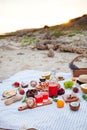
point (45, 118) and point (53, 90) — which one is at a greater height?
point (53, 90)

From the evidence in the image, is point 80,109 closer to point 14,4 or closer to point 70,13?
point 14,4

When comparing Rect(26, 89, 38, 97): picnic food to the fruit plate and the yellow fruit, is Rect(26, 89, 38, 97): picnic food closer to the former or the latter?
the fruit plate

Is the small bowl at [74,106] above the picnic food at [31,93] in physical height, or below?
below

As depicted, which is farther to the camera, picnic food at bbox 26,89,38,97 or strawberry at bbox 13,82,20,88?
strawberry at bbox 13,82,20,88

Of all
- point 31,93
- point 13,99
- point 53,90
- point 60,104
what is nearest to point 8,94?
point 13,99

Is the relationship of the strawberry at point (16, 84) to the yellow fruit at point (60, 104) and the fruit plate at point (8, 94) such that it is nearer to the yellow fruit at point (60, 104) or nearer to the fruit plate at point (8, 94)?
the fruit plate at point (8, 94)

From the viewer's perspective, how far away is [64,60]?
7.38 m

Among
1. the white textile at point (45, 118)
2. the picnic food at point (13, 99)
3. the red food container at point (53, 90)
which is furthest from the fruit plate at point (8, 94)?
the red food container at point (53, 90)

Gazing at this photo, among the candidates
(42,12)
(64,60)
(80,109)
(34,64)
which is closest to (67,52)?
(64,60)

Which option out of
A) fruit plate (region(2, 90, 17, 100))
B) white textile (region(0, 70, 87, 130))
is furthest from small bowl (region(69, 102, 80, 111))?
fruit plate (region(2, 90, 17, 100))

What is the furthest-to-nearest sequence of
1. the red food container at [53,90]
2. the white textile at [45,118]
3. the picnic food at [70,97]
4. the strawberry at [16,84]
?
the strawberry at [16,84] → the red food container at [53,90] → the picnic food at [70,97] → the white textile at [45,118]

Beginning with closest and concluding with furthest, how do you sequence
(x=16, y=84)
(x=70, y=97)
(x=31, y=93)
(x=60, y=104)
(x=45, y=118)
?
1. (x=45, y=118)
2. (x=60, y=104)
3. (x=70, y=97)
4. (x=31, y=93)
5. (x=16, y=84)

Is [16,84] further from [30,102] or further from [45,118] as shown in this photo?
[45,118]

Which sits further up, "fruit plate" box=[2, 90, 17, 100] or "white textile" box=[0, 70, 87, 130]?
"fruit plate" box=[2, 90, 17, 100]
